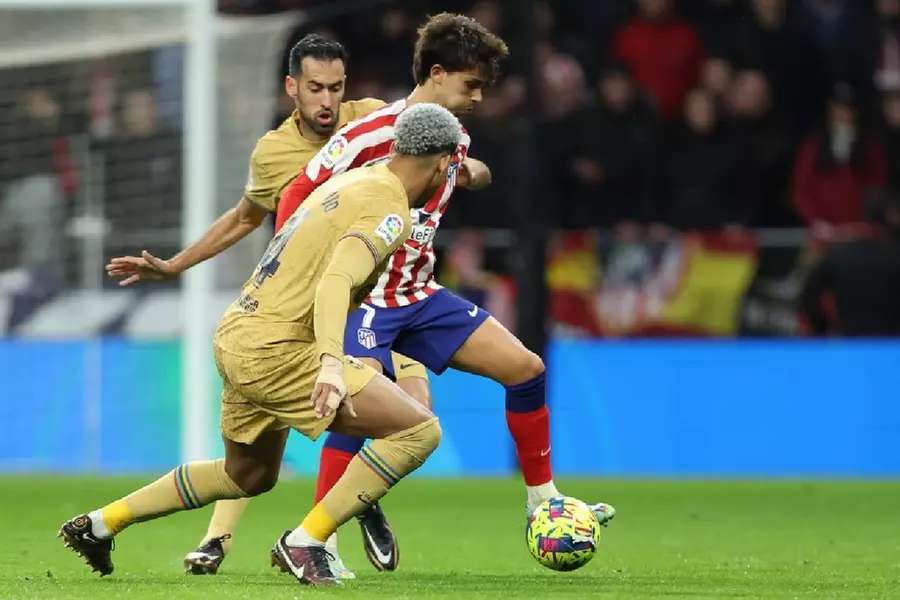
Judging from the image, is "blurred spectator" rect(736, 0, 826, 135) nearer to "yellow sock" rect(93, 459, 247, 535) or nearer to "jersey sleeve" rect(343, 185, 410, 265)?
"yellow sock" rect(93, 459, 247, 535)

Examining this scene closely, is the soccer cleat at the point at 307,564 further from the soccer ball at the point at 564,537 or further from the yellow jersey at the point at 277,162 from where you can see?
the yellow jersey at the point at 277,162

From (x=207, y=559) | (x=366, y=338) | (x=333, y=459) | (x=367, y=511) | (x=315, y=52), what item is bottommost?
(x=207, y=559)

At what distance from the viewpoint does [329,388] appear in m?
6.23

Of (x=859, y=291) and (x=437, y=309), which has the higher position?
(x=437, y=309)

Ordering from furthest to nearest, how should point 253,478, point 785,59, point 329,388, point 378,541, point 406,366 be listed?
point 785,59 < point 406,366 < point 378,541 < point 253,478 < point 329,388

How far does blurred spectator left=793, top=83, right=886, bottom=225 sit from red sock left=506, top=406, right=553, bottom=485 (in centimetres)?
724

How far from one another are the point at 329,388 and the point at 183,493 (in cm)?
118

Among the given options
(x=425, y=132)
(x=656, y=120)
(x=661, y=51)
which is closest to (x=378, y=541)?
(x=425, y=132)

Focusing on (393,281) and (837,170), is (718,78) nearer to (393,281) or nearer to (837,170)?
(837,170)

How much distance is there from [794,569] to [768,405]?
6136 millimetres

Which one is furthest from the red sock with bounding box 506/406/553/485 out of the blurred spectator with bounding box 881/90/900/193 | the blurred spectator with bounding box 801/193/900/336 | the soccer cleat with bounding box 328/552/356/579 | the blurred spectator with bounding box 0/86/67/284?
the blurred spectator with bounding box 881/90/900/193

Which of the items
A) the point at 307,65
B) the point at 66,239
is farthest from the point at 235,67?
the point at 307,65

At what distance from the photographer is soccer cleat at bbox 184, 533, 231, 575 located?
757 cm

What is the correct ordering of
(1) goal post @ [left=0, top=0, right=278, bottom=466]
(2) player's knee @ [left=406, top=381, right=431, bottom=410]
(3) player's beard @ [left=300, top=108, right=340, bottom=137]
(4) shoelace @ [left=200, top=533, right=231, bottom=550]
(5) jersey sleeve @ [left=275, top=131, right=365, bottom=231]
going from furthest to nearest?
1. (1) goal post @ [left=0, top=0, right=278, bottom=466]
2. (2) player's knee @ [left=406, top=381, right=431, bottom=410]
3. (3) player's beard @ [left=300, top=108, right=340, bottom=137]
4. (4) shoelace @ [left=200, top=533, right=231, bottom=550]
5. (5) jersey sleeve @ [left=275, top=131, right=365, bottom=231]
